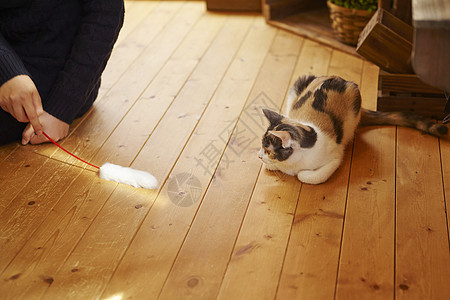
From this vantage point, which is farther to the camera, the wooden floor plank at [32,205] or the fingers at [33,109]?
the fingers at [33,109]

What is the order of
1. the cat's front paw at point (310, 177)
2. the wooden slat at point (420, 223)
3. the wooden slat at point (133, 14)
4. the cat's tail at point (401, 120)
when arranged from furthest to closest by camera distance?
the wooden slat at point (133, 14)
the cat's tail at point (401, 120)
the cat's front paw at point (310, 177)
the wooden slat at point (420, 223)

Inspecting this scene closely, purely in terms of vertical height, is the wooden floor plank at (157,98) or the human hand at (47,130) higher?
the human hand at (47,130)

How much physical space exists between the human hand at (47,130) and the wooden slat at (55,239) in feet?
A: 0.85

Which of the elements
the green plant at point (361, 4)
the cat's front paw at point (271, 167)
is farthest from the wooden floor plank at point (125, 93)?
the green plant at point (361, 4)

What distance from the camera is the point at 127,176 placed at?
5.66 feet

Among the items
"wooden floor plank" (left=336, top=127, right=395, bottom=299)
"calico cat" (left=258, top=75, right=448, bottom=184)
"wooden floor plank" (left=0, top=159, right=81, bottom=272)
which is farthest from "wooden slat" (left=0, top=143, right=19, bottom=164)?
"wooden floor plank" (left=336, top=127, right=395, bottom=299)

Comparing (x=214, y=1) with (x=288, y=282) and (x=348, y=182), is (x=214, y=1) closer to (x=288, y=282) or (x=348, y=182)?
(x=348, y=182)

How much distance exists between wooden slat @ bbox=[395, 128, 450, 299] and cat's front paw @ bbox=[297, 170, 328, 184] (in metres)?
0.27

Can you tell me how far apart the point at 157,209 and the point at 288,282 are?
541mm

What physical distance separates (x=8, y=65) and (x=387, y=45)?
58.5 inches

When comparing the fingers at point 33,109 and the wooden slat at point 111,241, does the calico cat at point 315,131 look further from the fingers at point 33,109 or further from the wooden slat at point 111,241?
the fingers at point 33,109

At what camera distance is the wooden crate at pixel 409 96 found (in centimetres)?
189

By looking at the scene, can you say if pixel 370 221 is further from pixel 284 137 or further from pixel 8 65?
pixel 8 65

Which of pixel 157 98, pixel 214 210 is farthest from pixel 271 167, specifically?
pixel 157 98
